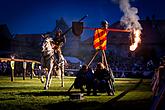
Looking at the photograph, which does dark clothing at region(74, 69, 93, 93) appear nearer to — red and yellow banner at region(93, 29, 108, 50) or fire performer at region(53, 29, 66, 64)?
red and yellow banner at region(93, 29, 108, 50)

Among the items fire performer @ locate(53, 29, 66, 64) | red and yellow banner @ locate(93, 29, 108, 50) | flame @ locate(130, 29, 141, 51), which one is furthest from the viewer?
fire performer @ locate(53, 29, 66, 64)

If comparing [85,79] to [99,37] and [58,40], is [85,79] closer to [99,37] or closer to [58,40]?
[99,37]

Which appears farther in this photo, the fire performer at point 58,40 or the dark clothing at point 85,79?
the fire performer at point 58,40

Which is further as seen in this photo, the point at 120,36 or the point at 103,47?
the point at 120,36

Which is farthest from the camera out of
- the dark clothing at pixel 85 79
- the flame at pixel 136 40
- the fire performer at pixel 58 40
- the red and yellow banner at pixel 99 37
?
the fire performer at pixel 58 40

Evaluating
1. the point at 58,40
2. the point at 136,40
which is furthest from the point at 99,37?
the point at 58,40

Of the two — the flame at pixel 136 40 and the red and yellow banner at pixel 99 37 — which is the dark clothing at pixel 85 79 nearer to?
the red and yellow banner at pixel 99 37

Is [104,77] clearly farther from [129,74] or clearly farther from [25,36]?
[25,36]

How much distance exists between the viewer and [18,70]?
35875 mm

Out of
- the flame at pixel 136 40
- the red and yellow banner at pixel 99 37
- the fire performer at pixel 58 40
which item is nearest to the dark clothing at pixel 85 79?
the red and yellow banner at pixel 99 37

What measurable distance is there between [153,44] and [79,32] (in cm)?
7286

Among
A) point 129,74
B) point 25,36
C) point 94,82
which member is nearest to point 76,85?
point 94,82

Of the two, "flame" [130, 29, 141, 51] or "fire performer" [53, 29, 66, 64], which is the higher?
"fire performer" [53, 29, 66, 64]

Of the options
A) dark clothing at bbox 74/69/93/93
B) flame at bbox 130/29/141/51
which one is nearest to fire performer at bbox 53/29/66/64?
dark clothing at bbox 74/69/93/93
